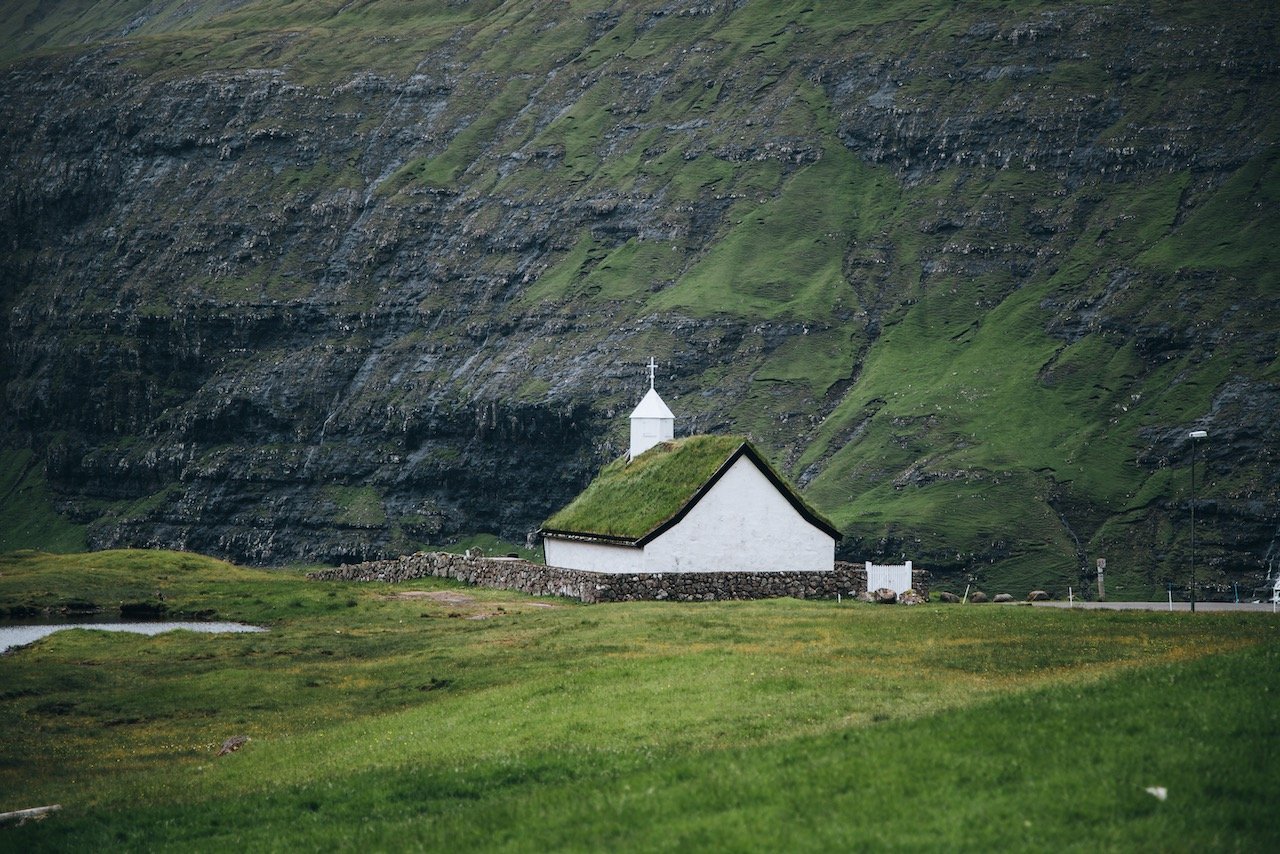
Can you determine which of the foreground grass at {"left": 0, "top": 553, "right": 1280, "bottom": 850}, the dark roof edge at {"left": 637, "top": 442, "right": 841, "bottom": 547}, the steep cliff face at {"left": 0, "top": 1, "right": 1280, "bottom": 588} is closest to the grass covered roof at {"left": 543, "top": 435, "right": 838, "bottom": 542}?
the dark roof edge at {"left": 637, "top": 442, "right": 841, "bottom": 547}

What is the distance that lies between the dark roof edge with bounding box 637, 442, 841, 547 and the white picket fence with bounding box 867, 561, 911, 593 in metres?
2.10

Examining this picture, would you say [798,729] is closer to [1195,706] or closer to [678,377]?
[1195,706]

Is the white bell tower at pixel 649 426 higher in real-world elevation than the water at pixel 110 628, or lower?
higher

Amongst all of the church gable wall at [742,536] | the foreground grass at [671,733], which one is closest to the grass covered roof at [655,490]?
the church gable wall at [742,536]

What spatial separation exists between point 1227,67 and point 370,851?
175m

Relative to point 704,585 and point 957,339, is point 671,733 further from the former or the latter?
point 957,339

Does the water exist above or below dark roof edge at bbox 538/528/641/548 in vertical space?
below

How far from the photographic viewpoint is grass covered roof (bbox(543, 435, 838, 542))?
62625 millimetres

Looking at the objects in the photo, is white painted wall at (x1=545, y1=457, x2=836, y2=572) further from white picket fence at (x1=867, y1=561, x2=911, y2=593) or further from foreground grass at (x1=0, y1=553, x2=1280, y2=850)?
foreground grass at (x1=0, y1=553, x2=1280, y2=850)

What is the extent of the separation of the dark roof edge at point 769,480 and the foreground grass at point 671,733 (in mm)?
8754

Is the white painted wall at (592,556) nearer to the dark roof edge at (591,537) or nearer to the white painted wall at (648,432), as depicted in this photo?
the dark roof edge at (591,537)

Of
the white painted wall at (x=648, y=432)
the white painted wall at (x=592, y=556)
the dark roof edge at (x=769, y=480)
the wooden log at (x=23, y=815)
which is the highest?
the white painted wall at (x=648, y=432)

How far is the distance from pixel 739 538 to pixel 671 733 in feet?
113

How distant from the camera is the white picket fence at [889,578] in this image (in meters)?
63.8
